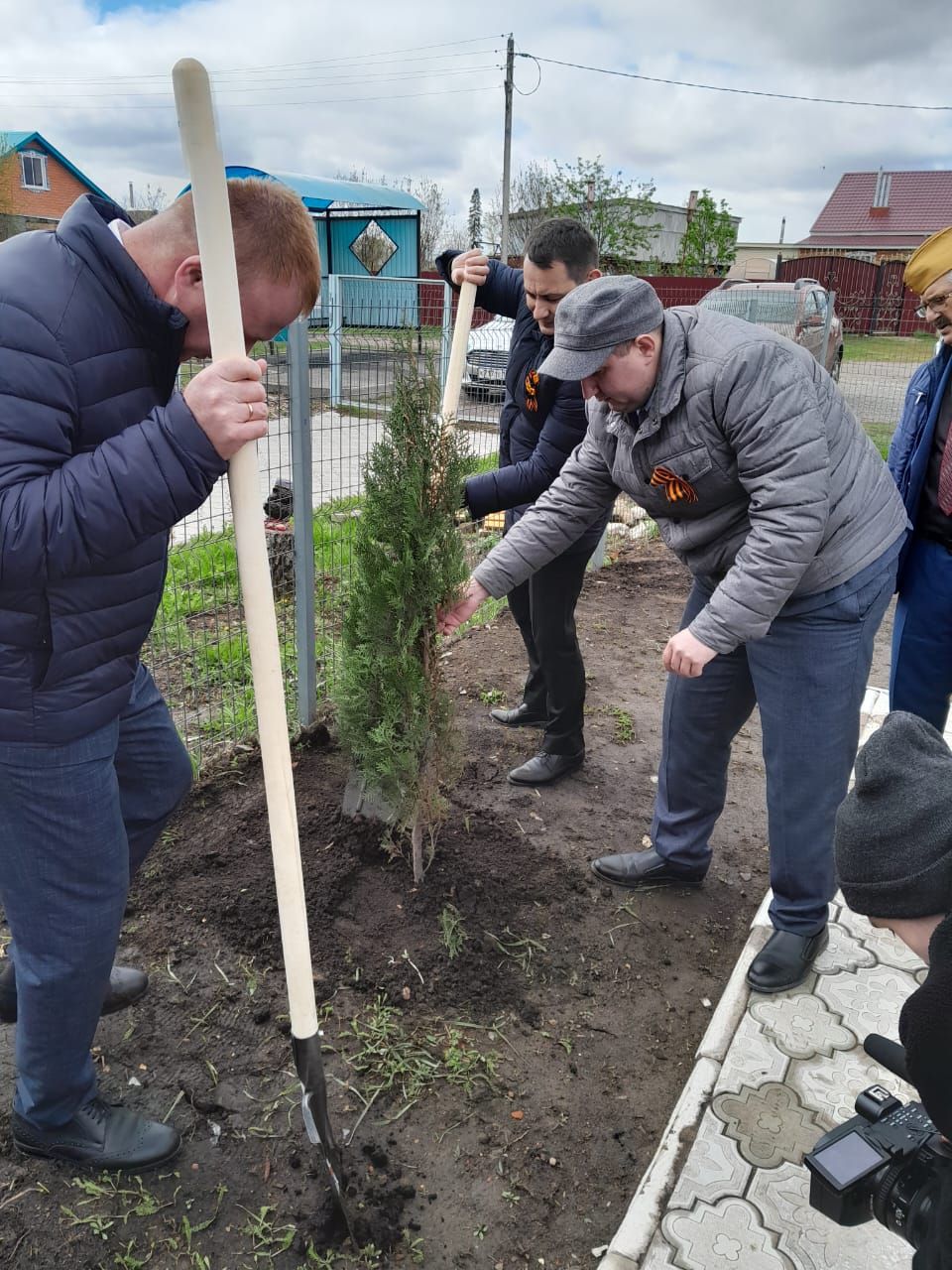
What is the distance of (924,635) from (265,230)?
2467 mm

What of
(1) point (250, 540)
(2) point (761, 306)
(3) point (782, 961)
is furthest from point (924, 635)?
(2) point (761, 306)

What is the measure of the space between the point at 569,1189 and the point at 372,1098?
56cm

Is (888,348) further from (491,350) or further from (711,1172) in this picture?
(711,1172)

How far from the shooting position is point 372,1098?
2.44 meters

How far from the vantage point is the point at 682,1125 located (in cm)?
235

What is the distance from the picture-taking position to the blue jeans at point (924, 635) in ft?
9.82

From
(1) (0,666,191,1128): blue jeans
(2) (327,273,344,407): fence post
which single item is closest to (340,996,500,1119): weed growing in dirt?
(1) (0,666,191,1128): blue jeans

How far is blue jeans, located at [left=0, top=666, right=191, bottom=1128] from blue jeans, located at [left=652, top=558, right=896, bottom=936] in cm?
184

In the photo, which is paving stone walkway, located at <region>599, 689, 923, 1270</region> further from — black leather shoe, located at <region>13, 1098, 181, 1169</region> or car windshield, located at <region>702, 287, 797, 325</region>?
car windshield, located at <region>702, 287, 797, 325</region>

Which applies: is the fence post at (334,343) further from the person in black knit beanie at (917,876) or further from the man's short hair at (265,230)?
the person in black knit beanie at (917,876)

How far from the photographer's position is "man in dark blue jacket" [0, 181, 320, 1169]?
1.53 metres

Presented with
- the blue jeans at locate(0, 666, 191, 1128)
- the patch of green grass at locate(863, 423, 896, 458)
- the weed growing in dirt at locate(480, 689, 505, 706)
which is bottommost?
the weed growing in dirt at locate(480, 689, 505, 706)

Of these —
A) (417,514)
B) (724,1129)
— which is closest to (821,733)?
(724,1129)

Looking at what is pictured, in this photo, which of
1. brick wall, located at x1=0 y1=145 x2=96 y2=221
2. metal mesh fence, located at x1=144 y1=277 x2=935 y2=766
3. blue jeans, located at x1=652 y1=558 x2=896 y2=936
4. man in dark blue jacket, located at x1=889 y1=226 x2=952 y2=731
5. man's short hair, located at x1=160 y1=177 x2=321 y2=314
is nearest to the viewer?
man's short hair, located at x1=160 y1=177 x2=321 y2=314
